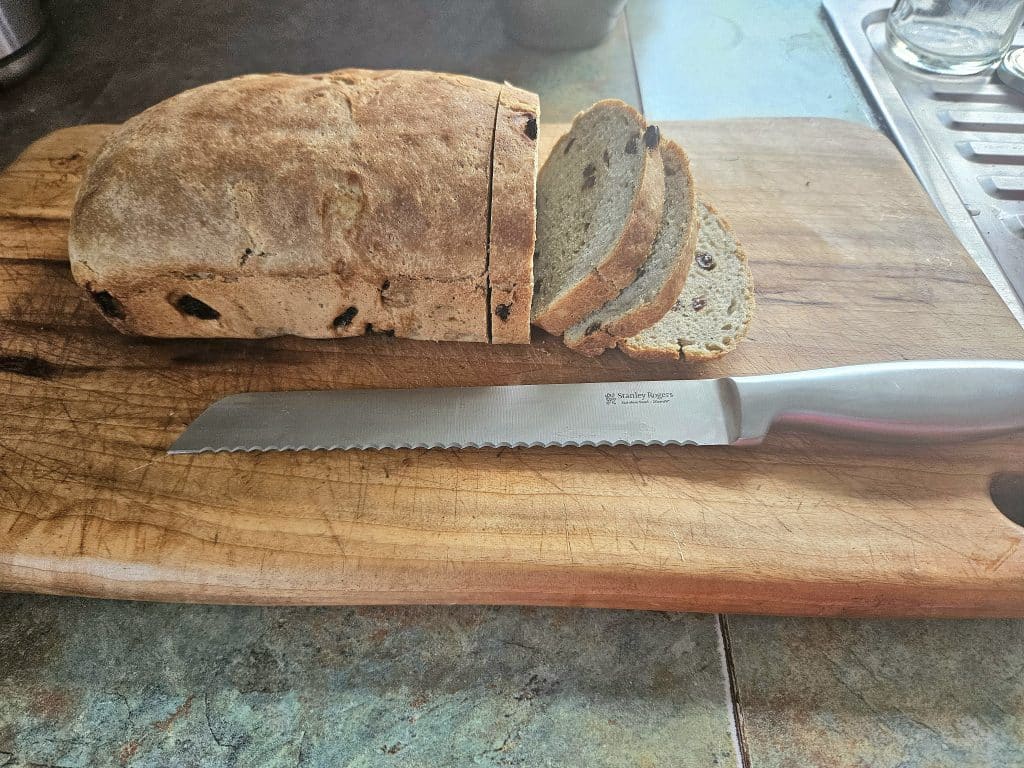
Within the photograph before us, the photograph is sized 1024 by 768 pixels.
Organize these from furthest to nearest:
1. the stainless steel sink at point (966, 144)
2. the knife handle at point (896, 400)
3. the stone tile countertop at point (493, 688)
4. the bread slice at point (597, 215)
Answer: the stainless steel sink at point (966, 144) → the bread slice at point (597, 215) → the knife handle at point (896, 400) → the stone tile countertop at point (493, 688)

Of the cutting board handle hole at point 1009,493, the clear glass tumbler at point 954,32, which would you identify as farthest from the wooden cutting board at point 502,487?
the clear glass tumbler at point 954,32

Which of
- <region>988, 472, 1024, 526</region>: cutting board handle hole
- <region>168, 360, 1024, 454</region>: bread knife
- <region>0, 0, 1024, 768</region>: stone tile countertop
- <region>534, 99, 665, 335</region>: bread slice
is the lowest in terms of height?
<region>0, 0, 1024, 768</region>: stone tile countertop

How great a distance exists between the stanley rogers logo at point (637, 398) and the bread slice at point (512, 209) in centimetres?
35

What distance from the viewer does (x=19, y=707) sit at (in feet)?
4.87

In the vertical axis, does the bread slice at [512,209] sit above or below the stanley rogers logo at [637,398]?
above

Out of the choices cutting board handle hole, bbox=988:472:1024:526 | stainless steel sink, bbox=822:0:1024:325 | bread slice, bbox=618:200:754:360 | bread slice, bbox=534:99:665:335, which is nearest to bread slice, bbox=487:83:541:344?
bread slice, bbox=534:99:665:335

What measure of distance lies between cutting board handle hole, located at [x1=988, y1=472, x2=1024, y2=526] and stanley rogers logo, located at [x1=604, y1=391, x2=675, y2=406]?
2.88 feet

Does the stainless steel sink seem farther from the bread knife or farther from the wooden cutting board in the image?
the bread knife

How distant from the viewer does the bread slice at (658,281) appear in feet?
6.18

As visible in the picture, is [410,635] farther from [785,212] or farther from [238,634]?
[785,212]

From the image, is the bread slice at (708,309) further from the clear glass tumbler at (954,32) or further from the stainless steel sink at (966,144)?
the clear glass tumbler at (954,32)

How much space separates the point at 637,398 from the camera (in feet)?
5.95

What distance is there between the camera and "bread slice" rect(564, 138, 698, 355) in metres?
1.88

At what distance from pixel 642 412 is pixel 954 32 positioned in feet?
8.90
